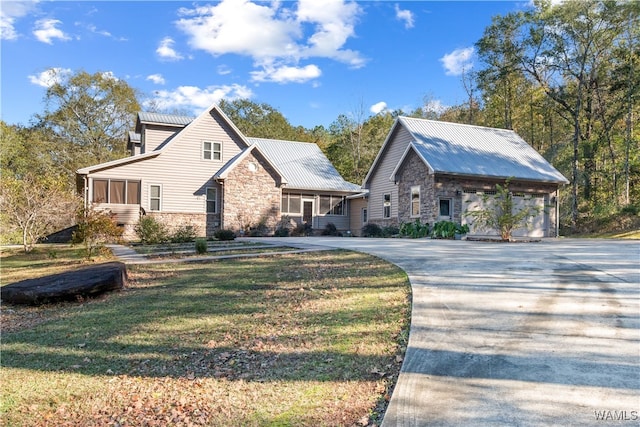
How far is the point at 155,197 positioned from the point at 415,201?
517 inches

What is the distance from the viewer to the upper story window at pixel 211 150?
24.2 meters

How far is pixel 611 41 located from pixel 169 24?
24222 mm

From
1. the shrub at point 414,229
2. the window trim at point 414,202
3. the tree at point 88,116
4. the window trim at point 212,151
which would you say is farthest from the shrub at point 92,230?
the tree at point 88,116

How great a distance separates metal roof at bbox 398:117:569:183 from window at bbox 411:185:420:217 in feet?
5.68

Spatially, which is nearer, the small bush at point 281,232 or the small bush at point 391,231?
the small bush at point 391,231

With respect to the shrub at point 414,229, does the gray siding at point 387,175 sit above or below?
above

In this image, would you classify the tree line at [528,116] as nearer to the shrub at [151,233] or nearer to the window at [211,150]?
the shrub at [151,233]

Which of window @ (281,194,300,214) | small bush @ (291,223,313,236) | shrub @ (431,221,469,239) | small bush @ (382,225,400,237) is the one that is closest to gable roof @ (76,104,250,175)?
window @ (281,194,300,214)

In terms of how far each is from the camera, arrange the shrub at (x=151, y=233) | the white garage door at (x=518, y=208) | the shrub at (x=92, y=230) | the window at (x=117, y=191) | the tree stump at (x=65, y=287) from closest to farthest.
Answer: the tree stump at (x=65, y=287), the shrub at (x=92, y=230), the shrub at (x=151, y=233), the white garage door at (x=518, y=208), the window at (x=117, y=191)

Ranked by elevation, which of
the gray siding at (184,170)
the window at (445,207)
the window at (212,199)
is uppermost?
the gray siding at (184,170)

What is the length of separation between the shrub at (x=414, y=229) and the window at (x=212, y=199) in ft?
33.0

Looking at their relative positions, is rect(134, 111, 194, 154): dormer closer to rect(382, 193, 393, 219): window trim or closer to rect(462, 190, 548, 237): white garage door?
rect(382, 193, 393, 219): window trim

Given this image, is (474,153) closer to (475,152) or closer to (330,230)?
(475,152)

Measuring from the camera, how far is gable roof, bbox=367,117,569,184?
20375 mm
